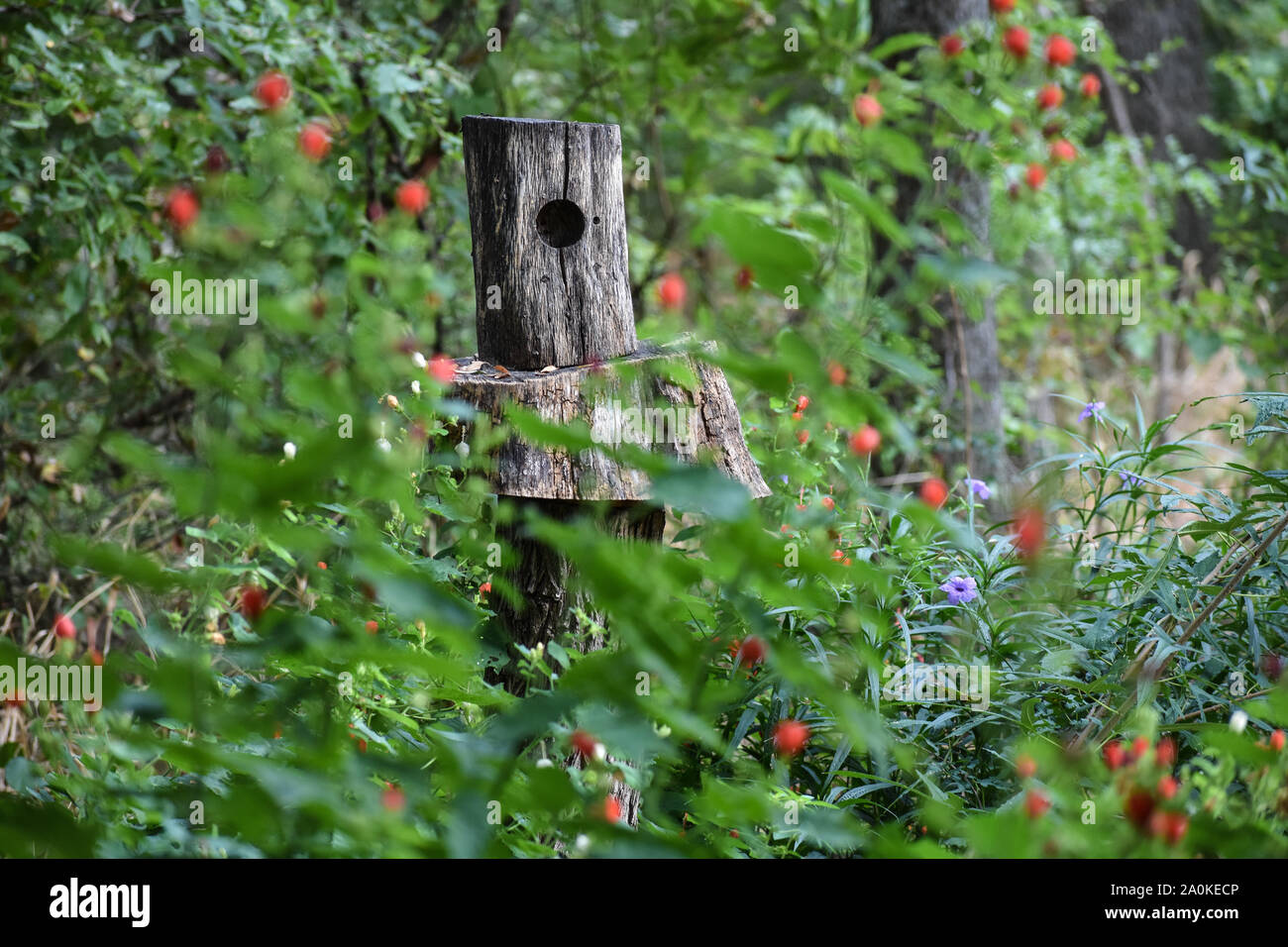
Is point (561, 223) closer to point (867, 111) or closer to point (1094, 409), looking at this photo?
point (867, 111)

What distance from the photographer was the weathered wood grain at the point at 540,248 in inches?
90.9

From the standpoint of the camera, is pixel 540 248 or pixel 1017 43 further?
pixel 540 248

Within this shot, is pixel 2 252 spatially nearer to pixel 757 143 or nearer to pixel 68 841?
pixel 68 841

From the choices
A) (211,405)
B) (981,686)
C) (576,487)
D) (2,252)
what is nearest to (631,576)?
(211,405)

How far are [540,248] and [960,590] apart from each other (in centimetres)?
116

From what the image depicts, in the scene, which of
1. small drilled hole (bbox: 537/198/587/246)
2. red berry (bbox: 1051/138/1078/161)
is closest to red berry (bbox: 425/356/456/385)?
small drilled hole (bbox: 537/198/587/246)

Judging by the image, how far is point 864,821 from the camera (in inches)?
88.7

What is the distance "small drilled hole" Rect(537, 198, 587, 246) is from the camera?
7.79 feet

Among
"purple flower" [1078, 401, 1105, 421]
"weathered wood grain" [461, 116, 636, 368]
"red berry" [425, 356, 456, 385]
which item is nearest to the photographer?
"red berry" [425, 356, 456, 385]

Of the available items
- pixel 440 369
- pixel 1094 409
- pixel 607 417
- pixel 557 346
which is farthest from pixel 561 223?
pixel 1094 409

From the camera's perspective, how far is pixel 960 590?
7.91 feet

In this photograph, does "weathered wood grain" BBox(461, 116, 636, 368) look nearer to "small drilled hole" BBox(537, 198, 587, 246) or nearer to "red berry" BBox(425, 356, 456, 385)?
"small drilled hole" BBox(537, 198, 587, 246)

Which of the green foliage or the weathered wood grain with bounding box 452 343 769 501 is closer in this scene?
the green foliage
